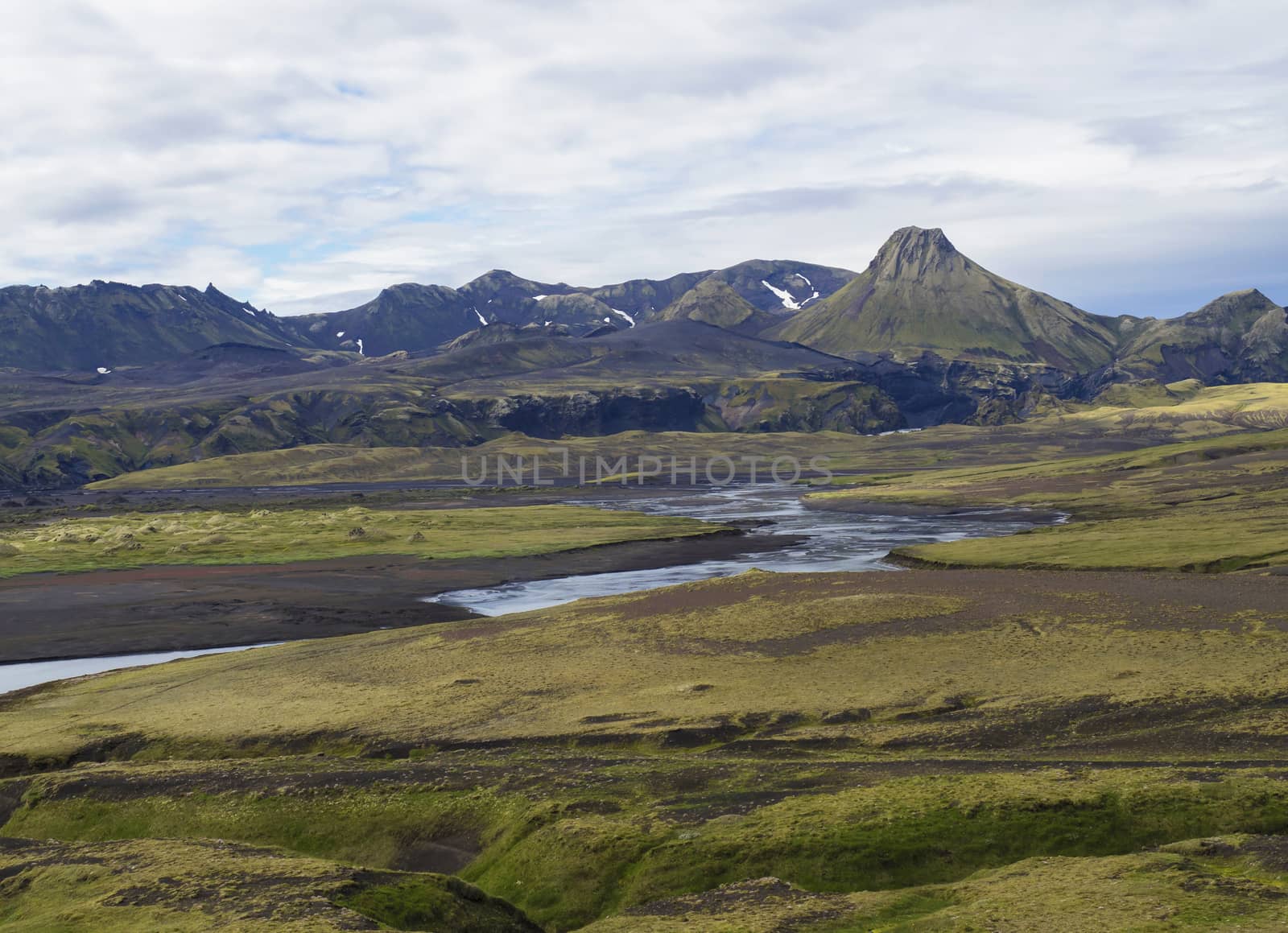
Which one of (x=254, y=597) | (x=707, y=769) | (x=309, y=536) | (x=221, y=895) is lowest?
(x=254, y=597)

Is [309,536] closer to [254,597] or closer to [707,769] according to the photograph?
[254,597]

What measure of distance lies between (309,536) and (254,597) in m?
42.6

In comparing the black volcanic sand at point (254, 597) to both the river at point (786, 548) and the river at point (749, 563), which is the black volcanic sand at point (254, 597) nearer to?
the river at point (749, 563)

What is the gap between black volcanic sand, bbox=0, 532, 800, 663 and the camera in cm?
7288

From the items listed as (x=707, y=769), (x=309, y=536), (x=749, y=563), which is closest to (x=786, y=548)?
(x=749, y=563)

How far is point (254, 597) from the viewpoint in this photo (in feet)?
286

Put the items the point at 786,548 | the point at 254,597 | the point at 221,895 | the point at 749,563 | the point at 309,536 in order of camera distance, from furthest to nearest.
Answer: the point at 309,536 < the point at 786,548 < the point at 749,563 < the point at 254,597 < the point at 221,895

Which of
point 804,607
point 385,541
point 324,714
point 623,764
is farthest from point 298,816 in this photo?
point 385,541

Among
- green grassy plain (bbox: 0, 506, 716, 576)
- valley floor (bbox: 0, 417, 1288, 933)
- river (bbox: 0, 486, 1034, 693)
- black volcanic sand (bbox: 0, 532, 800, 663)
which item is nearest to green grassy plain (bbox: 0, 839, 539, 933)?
valley floor (bbox: 0, 417, 1288, 933)

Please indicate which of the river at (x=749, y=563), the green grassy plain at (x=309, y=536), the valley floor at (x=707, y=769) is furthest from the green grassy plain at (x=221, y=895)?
the green grassy plain at (x=309, y=536)

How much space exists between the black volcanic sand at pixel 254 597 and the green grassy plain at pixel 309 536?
479 cm

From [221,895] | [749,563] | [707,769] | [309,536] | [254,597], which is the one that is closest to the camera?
[221,895]

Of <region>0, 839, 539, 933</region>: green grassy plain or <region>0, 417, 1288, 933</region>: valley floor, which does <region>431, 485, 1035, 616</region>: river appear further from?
<region>0, 839, 539, 933</region>: green grassy plain

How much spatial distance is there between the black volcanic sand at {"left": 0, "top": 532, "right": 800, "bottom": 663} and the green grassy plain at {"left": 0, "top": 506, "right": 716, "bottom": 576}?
479 cm
